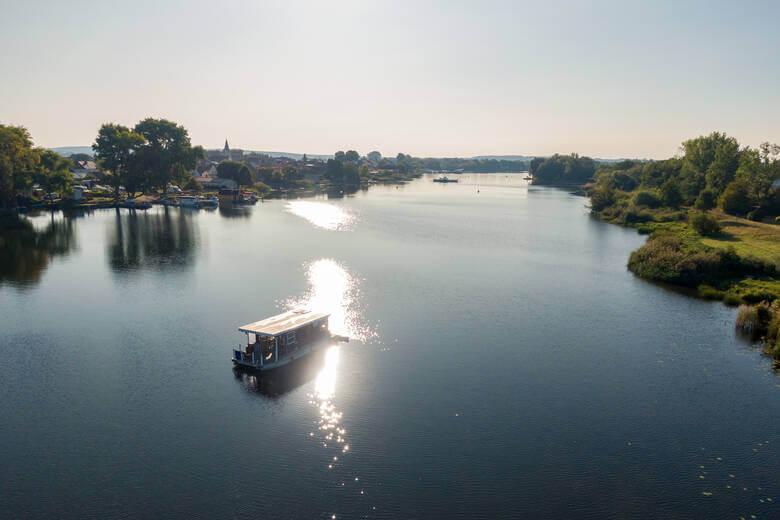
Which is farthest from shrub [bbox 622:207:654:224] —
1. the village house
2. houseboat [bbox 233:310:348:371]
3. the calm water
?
the village house

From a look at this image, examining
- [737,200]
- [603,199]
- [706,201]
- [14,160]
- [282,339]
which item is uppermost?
[14,160]

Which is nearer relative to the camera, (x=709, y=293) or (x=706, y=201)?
(x=709, y=293)

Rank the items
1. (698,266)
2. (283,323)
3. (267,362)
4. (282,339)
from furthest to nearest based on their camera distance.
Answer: (698,266) < (283,323) < (282,339) < (267,362)

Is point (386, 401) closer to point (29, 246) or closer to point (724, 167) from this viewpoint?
point (29, 246)

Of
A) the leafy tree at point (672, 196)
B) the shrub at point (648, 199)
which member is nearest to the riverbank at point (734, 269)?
the leafy tree at point (672, 196)

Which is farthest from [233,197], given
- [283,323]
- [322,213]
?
[283,323]

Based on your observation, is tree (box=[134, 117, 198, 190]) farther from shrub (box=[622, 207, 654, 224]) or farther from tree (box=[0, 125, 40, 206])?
shrub (box=[622, 207, 654, 224])
